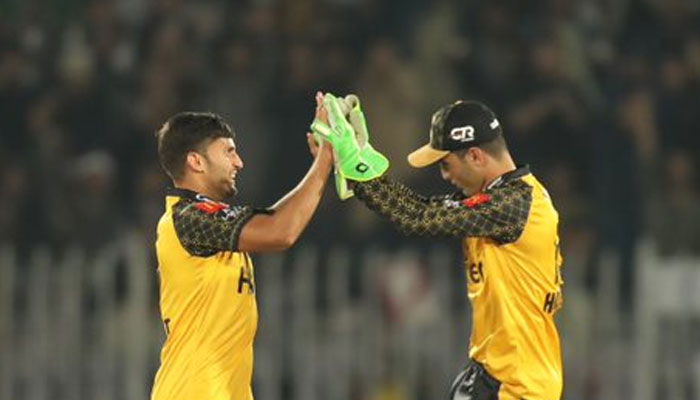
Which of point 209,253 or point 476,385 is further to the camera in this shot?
point 476,385

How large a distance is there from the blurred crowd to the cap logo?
4562 mm

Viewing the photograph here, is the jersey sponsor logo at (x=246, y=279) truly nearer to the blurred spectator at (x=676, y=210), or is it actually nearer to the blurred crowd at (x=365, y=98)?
the blurred crowd at (x=365, y=98)

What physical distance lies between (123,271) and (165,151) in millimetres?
5244

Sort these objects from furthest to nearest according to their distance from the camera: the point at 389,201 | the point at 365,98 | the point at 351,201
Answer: the point at 365,98, the point at 351,201, the point at 389,201

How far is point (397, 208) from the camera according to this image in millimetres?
8773

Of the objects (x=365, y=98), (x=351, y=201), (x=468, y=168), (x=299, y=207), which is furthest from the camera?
(x=365, y=98)

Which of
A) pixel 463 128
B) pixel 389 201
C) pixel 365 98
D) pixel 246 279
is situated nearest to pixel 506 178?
pixel 463 128

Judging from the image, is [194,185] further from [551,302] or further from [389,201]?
[551,302]

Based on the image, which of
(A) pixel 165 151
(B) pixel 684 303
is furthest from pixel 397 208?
(B) pixel 684 303

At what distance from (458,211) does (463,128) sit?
40cm

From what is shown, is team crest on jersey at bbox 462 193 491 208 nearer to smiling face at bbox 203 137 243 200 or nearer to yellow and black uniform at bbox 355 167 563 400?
yellow and black uniform at bbox 355 167 563 400

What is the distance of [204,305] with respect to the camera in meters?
8.53

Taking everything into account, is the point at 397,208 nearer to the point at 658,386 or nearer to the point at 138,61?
the point at 658,386

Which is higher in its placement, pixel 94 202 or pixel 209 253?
pixel 94 202
